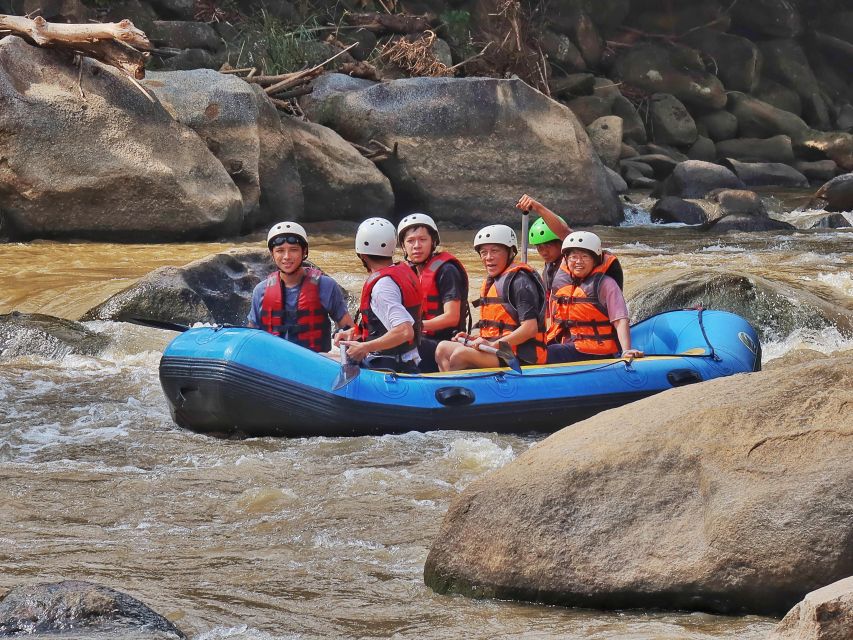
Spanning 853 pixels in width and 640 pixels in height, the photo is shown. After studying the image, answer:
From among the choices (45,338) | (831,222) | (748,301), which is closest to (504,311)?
(748,301)

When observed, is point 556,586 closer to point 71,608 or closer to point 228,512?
point 71,608

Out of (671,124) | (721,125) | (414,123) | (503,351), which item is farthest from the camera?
(721,125)

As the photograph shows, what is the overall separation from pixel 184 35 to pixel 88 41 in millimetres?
5541

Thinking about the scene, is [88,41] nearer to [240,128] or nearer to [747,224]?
[240,128]

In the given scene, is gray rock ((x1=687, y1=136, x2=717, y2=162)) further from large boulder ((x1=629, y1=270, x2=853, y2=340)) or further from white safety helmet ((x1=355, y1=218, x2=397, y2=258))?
white safety helmet ((x1=355, y1=218, x2=397, y2=258))

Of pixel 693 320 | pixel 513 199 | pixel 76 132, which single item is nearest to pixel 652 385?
pixel 693 320

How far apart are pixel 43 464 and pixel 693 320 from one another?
3.37m

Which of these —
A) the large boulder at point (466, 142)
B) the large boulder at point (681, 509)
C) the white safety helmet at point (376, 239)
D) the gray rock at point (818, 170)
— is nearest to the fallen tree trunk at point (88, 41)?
the large boulder at point (466, 142)

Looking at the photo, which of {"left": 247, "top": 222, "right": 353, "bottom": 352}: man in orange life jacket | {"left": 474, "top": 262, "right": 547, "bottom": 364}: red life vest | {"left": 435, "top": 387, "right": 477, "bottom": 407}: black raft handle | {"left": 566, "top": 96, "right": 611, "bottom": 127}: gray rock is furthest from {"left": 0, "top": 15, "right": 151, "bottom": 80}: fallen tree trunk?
{"left": 566, "top": 96, "right": 611, "bottom": 127}: gray rock

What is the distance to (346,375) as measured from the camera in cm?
563

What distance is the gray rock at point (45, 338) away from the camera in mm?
7824

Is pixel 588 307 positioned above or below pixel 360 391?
above

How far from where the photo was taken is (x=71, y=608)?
2822 millimetres

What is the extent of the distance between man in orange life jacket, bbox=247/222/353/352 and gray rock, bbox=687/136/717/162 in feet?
50.1
